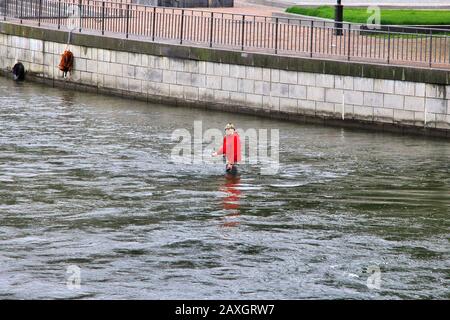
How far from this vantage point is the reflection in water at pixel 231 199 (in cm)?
2256

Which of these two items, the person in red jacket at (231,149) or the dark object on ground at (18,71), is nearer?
the person in red jacket at (231,149)

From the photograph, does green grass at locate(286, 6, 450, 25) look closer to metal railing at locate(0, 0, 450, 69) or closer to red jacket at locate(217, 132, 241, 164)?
metal railing at locate(0, 0, 450, 69)

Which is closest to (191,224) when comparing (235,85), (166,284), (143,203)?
(143,203)

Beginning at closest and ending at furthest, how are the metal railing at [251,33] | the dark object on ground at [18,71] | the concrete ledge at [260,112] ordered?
1. the concrete ledge at [260,112]
2. the metal railing at [251,33]
3. the dark object on ground at [18,71]

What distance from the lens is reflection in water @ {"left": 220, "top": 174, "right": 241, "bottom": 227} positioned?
2256 cm

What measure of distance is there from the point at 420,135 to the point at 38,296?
50.3ft

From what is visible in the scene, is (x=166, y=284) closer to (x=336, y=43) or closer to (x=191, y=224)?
(x=191, y=224)

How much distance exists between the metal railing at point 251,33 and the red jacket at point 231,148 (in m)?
5.91

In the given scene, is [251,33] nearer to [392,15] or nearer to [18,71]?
[392,15]

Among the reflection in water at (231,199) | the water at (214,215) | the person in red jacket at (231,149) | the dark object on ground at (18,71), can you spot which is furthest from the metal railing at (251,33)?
the reflection in water at (231,199)

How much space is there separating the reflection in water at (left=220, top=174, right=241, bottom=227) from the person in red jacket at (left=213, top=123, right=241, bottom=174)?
242mm

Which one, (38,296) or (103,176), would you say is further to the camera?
(103,176)

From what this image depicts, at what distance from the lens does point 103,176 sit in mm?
26375

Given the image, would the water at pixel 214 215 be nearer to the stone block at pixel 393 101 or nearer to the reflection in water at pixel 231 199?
the reflection in water at pixel 231 199
